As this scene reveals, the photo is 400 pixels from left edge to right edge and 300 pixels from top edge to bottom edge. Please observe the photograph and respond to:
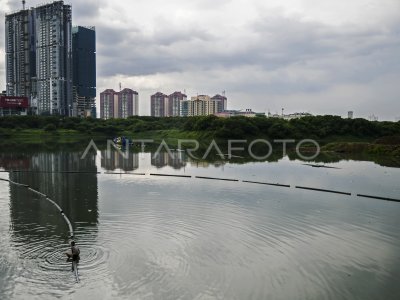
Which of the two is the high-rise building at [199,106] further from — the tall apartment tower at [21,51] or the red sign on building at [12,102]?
the red sign on building at [12,102]

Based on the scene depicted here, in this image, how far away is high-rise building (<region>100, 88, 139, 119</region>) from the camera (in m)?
141

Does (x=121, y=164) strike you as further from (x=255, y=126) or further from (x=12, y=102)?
(x=12, y=102)

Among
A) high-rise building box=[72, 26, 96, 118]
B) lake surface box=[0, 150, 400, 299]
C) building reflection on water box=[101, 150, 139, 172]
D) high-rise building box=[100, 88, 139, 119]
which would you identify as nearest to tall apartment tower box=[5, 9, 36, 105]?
high-rise building box=[72, 26, 96, 118]

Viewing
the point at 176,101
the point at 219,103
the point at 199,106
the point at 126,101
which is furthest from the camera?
the point at 219,103

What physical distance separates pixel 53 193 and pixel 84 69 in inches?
3681

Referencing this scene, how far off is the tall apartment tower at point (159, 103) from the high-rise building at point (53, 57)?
58.7 meters

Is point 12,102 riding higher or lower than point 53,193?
higher

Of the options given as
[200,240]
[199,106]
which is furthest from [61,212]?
[199,106]

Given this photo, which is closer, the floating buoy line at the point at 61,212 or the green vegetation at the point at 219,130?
the floating buoy line at the point at 61,212

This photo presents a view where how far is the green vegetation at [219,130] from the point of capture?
61.0m

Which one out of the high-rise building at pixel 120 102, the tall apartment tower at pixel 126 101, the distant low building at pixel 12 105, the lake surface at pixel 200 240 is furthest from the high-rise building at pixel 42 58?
the lake surface at pixel 200 240

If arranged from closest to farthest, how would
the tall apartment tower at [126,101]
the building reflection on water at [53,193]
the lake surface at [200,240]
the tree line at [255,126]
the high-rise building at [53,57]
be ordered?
the lake surface at [200,240], the building reflection on water at [53,193], the tree line at [255,126], the high-rise building at [53,57], the tall apartment tower at [126,101]

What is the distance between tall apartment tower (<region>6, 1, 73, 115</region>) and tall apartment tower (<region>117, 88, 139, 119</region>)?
47311 mm

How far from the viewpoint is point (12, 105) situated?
7569 centimetres
